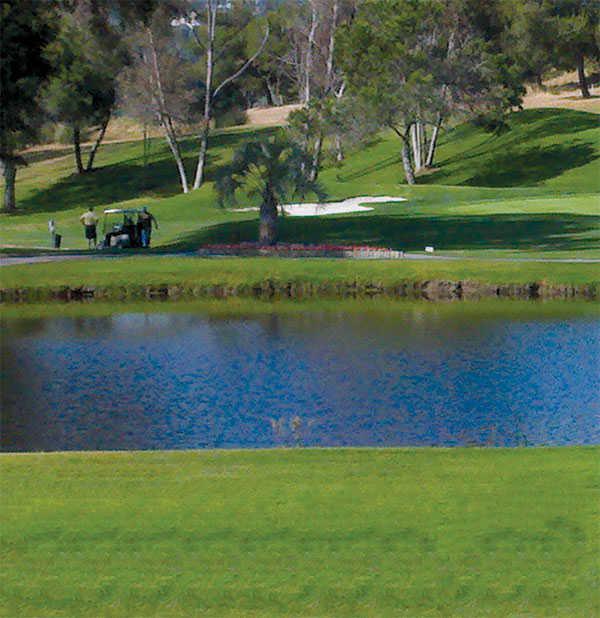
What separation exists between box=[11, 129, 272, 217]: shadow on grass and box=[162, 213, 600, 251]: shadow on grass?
33.8m

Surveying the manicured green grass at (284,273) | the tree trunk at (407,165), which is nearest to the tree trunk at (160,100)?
the tree trunk at (407,165)

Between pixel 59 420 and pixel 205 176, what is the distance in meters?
73.7

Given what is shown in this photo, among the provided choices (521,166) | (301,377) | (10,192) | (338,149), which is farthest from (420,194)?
(301,377)

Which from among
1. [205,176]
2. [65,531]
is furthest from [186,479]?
[205,176]

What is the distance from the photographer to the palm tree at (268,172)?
4584 cm

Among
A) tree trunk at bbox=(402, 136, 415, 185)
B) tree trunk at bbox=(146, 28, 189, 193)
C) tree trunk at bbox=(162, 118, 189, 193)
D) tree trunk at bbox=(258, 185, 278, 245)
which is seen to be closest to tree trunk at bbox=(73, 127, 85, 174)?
tree trunk at bbox=(162, 118, 189, 193)

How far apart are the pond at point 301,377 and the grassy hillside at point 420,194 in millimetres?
13718

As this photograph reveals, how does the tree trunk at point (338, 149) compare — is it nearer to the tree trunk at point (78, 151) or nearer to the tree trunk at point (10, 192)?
the tree trunk at point (78, 151)

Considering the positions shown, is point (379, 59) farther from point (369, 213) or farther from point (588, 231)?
point (588, 231)

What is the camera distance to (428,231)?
171ft

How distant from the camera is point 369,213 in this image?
58.7 m

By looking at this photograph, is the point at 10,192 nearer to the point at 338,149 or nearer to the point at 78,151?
the point at 78,151

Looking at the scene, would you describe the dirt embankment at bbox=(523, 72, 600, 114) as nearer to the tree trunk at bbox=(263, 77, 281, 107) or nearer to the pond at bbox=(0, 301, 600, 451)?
the tree trunk at bbox=(263, 77, 281, 107)

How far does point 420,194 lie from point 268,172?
69.7 ft
